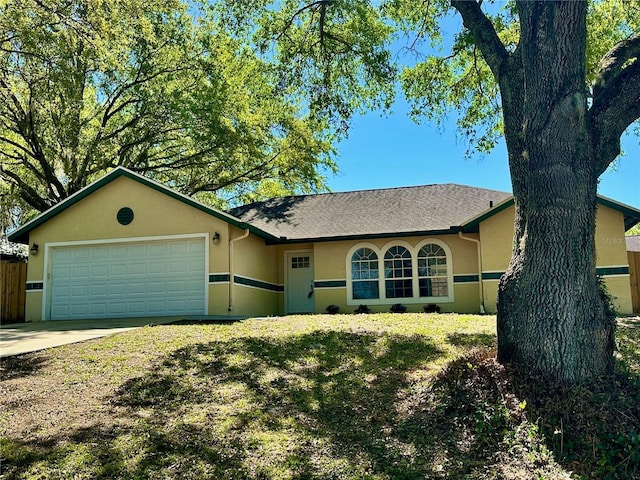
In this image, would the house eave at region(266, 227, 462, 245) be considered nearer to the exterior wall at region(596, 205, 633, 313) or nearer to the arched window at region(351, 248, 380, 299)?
the arched window at region(351, 248, 380, 299)

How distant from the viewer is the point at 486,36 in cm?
680

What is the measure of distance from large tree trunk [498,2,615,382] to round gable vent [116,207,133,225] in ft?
38.9

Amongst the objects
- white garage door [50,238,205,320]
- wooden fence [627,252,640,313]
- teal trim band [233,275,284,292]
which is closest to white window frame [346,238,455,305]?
teal trim band [233,275,284,292]

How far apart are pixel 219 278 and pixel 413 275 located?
236 inches

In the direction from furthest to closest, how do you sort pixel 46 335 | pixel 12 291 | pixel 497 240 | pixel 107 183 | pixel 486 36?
1. pixel 12 291
2. pixel 107 183
3. pixel 497 240
4. pixel 46 335
5. pixel 486 36

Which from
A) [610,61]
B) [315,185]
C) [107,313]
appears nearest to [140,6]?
[107,313]

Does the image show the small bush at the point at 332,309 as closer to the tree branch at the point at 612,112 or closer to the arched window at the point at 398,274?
the arched window at the point at 398,274

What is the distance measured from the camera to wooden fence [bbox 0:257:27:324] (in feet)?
52.4

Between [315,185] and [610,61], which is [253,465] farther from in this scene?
[315,185]

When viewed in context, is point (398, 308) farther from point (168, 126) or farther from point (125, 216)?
point (168, 126)

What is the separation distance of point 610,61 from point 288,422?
581cm

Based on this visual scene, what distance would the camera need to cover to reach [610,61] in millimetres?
6406

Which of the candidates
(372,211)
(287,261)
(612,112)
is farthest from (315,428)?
(372,211)

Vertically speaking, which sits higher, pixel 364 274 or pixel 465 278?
pixel 364 274
